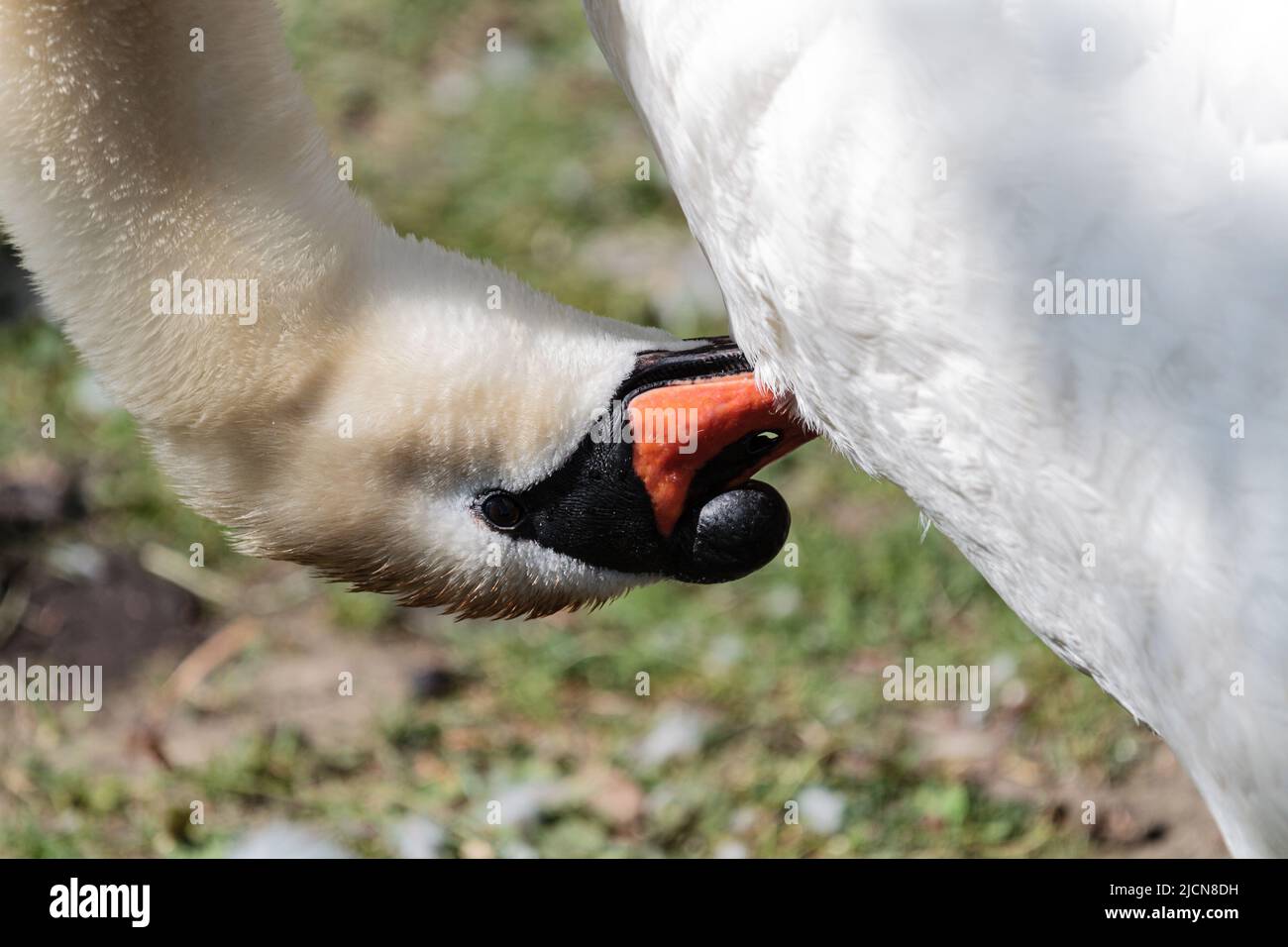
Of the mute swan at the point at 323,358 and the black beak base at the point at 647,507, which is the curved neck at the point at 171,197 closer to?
the mute swan at the point at 323,358

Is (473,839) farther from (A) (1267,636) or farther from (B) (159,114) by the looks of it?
(A) (1267,636)

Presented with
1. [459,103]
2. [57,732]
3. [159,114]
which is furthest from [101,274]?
[459,103]

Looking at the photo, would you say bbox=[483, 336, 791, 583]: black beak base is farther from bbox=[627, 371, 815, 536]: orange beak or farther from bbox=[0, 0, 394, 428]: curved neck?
bbox=[0, 0, 394, 428]: curved neck

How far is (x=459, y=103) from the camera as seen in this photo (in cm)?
529

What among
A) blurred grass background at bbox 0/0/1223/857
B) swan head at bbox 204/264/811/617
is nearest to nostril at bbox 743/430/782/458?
→ swan head at bbox 204/264/811/617

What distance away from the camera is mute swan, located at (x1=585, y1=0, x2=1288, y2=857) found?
1.66 metres

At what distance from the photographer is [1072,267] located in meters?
1.71

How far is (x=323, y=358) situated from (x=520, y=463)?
0.33 metres

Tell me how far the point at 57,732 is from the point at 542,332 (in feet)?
5.39

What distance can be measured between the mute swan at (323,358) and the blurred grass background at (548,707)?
812 millimetres

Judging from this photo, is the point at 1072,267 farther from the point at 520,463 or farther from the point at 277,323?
the point at 277,323

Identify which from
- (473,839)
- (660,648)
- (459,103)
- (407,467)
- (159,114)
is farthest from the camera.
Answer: (459,103)

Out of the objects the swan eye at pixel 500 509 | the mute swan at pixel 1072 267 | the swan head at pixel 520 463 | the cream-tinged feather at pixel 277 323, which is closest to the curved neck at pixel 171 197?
the cream-tinged feather at pixel 277 323

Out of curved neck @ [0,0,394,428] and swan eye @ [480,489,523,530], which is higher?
curved neck @ [0,0,394,428]
